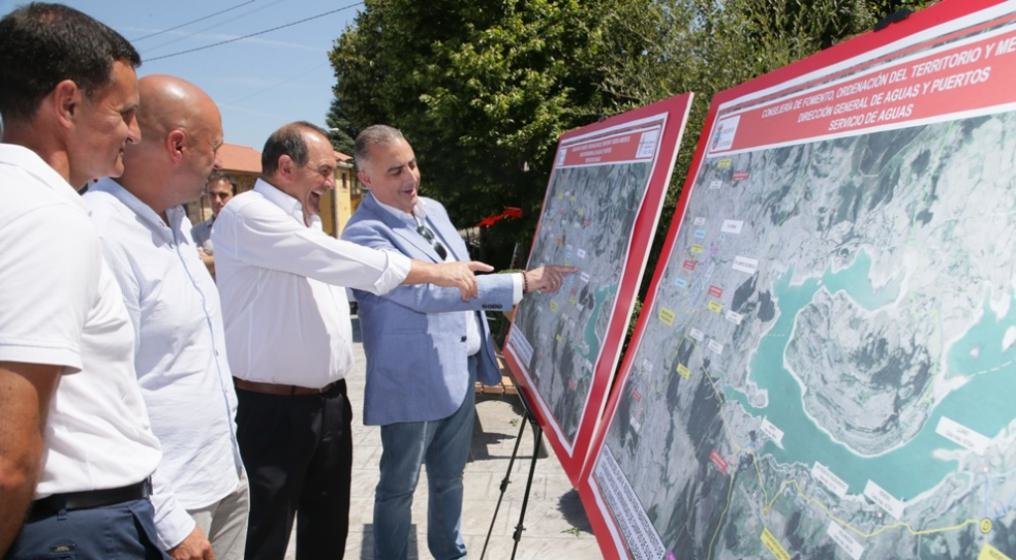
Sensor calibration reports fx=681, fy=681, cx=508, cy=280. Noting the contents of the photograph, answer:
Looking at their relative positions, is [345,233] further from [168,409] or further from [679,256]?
[679,256]

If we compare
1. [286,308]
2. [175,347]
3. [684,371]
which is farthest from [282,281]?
[684,371]

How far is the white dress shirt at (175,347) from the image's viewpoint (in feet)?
5.93

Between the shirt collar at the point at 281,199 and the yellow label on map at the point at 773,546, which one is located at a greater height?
the shirt collar at the point at 281,199

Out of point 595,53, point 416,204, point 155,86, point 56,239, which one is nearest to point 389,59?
point 595,53

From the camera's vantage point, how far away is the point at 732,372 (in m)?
1.23

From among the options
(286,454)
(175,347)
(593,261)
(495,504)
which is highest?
(593,261)

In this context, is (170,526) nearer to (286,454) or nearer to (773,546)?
(286,454)

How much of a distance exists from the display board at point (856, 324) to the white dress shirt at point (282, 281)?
1.47m

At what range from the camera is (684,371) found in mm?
1438

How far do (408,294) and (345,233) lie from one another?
481mm

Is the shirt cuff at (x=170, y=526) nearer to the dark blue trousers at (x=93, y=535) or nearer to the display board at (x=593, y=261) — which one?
the dark blue trousers at (x=93, y=535)

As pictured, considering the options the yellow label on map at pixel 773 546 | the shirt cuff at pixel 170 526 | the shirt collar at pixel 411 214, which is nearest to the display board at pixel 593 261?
the shirt collar at pixel 411 214

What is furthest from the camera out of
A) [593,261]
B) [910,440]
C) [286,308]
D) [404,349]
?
[404,349]

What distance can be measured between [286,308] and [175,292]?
2.57 ft
